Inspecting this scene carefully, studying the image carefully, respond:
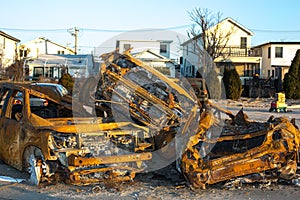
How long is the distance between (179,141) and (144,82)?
4.29 feet

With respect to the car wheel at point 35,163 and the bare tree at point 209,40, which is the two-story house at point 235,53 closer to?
the bare tree at point 209,40

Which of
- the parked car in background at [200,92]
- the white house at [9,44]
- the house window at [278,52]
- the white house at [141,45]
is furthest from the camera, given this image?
the white house at [9,44]

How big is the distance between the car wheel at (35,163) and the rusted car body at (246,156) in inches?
89.5

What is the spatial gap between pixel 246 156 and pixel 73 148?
2715mm

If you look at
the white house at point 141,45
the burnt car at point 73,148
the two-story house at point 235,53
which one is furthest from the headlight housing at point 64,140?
the two-story house at point 235,53

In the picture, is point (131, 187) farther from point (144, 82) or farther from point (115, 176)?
point (144, 82)

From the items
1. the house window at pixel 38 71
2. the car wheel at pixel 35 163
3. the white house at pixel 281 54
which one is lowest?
the car wheel at pixel 35 163

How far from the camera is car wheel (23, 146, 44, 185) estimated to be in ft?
22.2

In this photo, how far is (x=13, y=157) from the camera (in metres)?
7.58

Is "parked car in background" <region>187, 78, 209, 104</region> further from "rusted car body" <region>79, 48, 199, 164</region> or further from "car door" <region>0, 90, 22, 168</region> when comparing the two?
"car door" <region>0, 90, 22, 168</region>

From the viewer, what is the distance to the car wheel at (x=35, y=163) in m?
6.76

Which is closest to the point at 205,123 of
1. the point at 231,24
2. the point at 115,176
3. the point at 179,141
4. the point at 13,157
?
the point at 179,141

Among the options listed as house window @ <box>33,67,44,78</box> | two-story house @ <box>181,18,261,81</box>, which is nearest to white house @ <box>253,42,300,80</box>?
two-story house @ <box>181,18,261,81</box>

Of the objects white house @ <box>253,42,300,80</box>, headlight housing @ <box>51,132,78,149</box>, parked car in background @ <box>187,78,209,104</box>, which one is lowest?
headlight housing @ <box>51,132,78,149</box>
